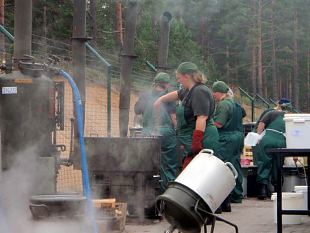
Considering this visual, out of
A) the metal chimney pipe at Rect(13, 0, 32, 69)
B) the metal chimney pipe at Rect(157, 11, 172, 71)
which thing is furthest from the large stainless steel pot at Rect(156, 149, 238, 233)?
the metal chimney pipe at Rect(157, 11, 172, 71)

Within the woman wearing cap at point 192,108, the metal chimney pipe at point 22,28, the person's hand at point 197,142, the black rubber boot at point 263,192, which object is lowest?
the black rubber boot at point 263,192

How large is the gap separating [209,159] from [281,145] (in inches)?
224

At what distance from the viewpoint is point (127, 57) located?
845 cm

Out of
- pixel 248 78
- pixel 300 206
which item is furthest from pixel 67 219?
pixel 248 78

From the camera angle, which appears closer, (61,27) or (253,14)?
(61,27)

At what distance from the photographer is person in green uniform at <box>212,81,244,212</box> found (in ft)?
30.3

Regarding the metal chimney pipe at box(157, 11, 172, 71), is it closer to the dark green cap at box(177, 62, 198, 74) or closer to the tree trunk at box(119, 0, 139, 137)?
the tree trunk at box(119, 0, 139, 137)

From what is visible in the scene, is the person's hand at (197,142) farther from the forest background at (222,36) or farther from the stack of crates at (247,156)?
the stack of crates at (247,156)

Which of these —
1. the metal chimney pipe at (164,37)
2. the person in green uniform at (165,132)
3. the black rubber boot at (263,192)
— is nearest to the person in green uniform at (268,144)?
the black rubber boot at (263,192)

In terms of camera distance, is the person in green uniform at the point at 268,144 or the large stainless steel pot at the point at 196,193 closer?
the large stainless steel pot at the point at 196,193

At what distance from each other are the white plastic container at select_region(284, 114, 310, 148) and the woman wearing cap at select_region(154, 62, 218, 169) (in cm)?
78

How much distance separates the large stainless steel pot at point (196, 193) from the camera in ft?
14.7

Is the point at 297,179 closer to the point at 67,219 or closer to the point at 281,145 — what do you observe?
the point at 281,145

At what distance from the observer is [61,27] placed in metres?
29.1
